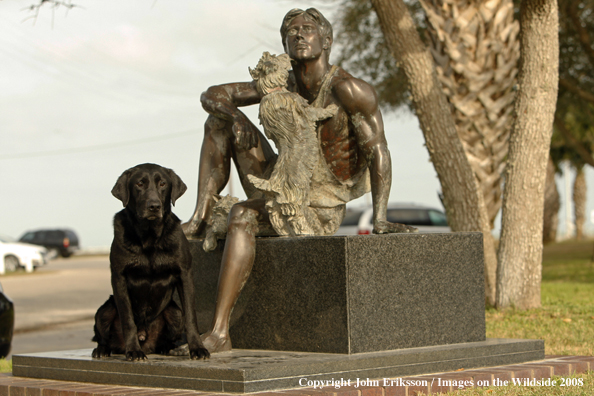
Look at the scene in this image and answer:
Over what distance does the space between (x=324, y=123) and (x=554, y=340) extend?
3.14 m

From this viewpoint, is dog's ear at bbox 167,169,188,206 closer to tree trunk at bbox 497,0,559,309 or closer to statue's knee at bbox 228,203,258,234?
statue's knee at bbox 228,203,258,234

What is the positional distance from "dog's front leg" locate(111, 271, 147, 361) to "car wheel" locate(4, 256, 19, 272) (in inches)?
1037

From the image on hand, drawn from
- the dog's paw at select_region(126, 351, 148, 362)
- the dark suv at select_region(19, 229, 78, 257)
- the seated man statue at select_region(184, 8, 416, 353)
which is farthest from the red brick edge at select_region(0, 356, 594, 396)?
the dark suv at select_region(19, 229, 78, 257)

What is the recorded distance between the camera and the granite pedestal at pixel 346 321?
4.39m

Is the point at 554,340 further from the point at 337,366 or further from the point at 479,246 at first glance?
the point at 337,366

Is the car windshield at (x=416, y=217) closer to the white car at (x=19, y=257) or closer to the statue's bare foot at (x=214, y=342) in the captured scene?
the statue's bare foot at (x=214, y=342)

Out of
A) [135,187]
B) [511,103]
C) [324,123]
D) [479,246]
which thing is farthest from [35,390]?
[511,103]

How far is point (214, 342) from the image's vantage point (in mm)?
4867

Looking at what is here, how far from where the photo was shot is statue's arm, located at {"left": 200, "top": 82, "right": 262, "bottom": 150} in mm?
5426

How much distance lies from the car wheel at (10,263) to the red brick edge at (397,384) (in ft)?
82.9

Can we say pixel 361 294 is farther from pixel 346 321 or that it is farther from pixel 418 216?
pixel 418 216

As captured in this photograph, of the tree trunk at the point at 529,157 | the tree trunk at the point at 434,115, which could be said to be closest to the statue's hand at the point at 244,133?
the tree trunk at the point at 434,115

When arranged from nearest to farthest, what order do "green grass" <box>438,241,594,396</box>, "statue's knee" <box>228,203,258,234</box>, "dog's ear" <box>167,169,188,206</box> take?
"green grass" <box>438,241,594,396</box> < "dog's ear" <box>167,169,188,206</box> < "statue's knee" <box>228,203,258,234</box>

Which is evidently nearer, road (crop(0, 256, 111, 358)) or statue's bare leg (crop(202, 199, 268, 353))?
statue's bare leg (crop(202, 199, 268, 353))
